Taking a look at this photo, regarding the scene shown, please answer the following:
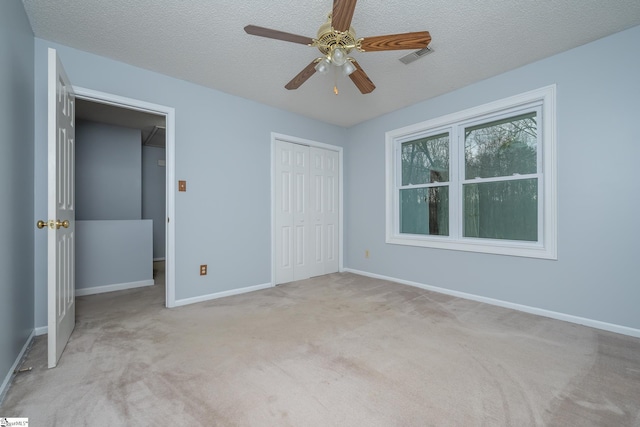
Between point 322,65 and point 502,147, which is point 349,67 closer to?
point 322,65

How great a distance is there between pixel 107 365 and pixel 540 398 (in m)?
2.62

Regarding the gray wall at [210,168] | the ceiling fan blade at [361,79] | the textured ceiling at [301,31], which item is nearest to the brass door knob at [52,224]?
the gray wall at [210,168]

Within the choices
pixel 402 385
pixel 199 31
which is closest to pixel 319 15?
pixel 199 31

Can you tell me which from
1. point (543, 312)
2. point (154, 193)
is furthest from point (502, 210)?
point (154, 193)

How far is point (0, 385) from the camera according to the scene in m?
1.46

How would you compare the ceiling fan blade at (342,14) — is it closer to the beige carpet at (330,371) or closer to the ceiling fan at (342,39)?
the ceiling fan at (342,39)

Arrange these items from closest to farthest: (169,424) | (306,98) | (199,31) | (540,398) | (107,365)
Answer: (169,424), (540,398), (107,365), (199,31), (306,98)

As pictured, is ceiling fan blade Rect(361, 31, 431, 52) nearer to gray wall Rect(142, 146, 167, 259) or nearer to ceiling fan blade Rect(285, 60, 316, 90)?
ceiling fan blade Rect(285, 60, 316, 90)

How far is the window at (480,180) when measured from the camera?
270 centimetres

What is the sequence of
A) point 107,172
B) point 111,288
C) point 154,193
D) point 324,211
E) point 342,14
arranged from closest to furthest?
point 342,14
point 111,288
point 324,211
point 107,172
point 154,193

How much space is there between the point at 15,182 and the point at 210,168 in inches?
63.4

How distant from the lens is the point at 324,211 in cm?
447

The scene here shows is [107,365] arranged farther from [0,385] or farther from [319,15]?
[319,15]

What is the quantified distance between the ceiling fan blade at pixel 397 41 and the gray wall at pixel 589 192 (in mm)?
1771
